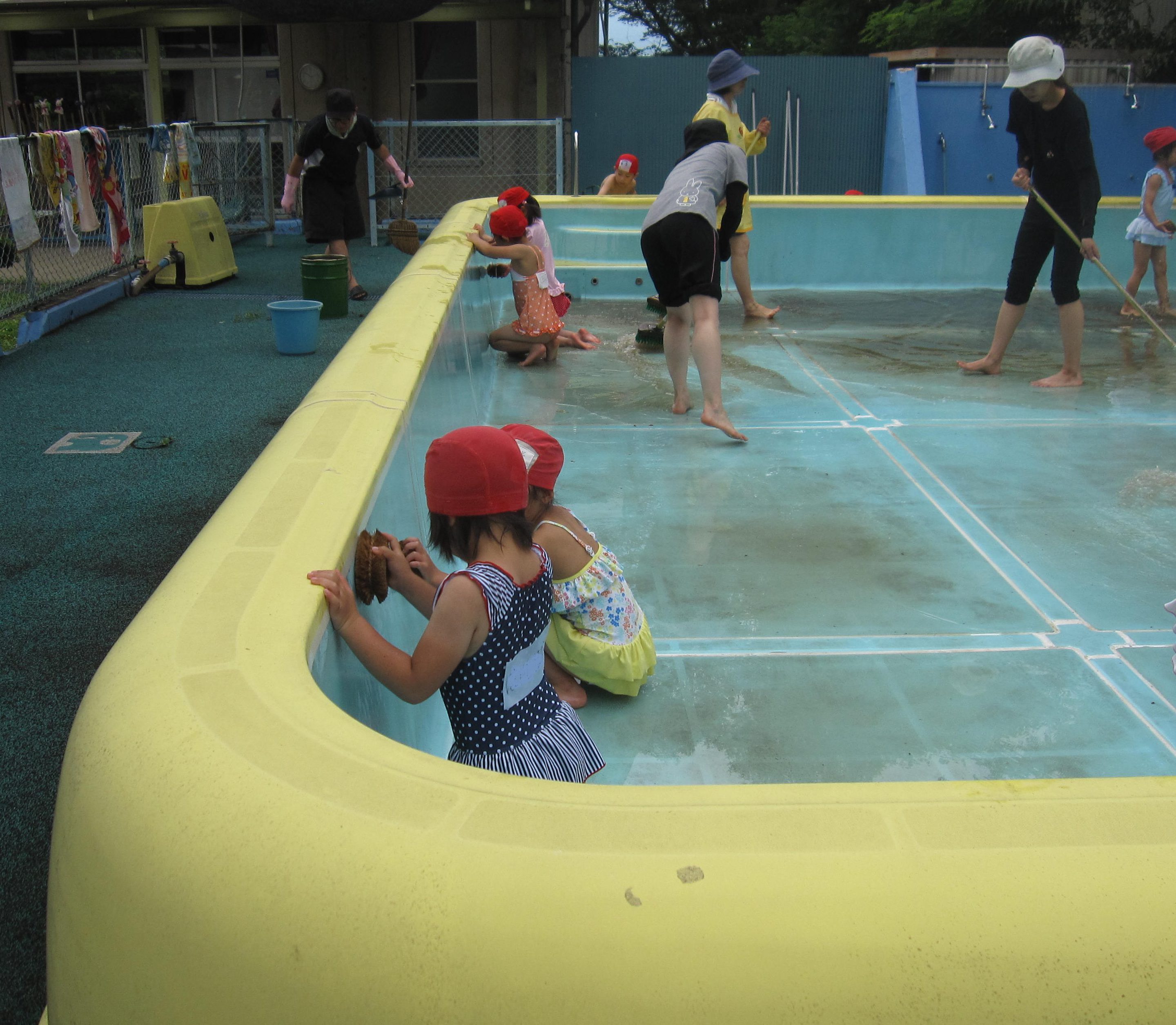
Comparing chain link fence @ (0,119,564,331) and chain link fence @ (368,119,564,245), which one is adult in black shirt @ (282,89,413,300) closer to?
Answer: chain link fence @ (0,119,564,331)

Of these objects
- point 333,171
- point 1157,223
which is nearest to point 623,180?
point 333,171

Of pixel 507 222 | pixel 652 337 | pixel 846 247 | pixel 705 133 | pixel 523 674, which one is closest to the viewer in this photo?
pixel 523 674

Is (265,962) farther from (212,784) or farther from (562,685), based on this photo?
(562,685)

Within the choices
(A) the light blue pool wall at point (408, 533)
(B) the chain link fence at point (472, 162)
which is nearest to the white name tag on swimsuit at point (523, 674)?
(A) the light blue pool wall at point (408, 533)

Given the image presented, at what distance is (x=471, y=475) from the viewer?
80.3 inches

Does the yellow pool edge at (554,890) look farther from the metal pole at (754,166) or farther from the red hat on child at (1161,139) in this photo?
the metal pole at (754,166)

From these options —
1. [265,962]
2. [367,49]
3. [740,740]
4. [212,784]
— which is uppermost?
[367,49]

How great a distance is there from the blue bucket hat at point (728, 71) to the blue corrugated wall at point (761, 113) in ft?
29.7

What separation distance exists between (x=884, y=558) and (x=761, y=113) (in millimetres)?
Answer: 13136

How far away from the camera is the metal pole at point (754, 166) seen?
1555 centimetres

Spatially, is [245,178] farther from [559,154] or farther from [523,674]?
[523,674]

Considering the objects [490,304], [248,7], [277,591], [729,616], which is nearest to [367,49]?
[248,7]

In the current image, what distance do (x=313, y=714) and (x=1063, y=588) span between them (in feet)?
9.92

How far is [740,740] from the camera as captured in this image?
288 centimetres
